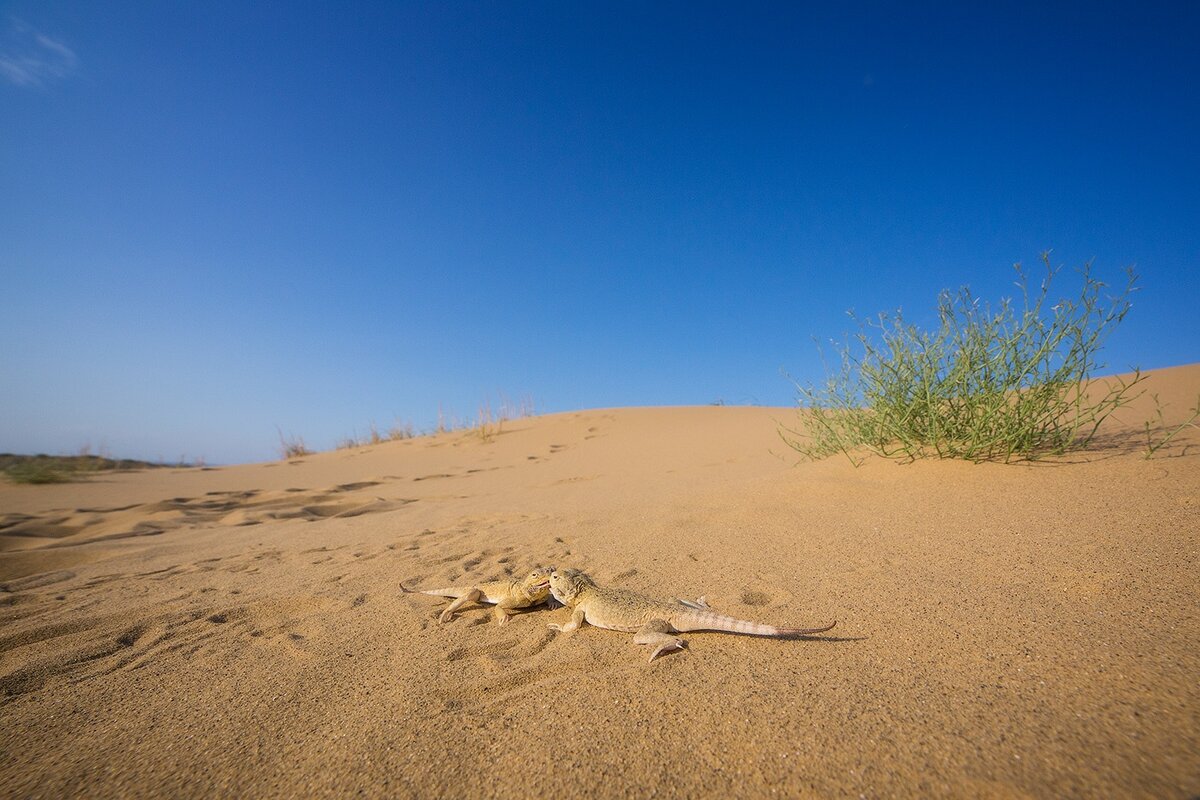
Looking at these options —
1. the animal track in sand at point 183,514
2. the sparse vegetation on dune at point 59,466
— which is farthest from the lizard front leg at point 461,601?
the sparse vegetation on dune at point 59,466

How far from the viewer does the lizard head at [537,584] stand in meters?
2.53

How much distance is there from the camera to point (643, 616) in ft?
7.07

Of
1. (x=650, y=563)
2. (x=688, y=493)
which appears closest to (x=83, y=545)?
(x=650, y=563)

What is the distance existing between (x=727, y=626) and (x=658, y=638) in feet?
0.90

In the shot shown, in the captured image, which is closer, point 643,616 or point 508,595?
point 643,616

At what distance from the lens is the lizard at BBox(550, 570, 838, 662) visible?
1.93 m

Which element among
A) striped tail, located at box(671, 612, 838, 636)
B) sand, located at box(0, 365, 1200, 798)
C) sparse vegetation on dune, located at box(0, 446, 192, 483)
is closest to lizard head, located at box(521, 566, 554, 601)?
sand, located at box(0, 365, 1200, 798)

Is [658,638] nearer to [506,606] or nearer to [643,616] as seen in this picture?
[643,616]

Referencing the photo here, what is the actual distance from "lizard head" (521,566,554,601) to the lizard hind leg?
1.95 feet

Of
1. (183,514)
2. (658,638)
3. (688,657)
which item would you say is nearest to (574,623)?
(658,638)

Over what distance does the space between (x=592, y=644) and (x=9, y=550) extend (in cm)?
585

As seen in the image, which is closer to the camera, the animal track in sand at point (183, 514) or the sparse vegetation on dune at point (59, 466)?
the animal track in sand at point (183, 514)

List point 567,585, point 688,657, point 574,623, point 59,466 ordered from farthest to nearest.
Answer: point 59,466, point 567,585, point 574,623, point 688,657

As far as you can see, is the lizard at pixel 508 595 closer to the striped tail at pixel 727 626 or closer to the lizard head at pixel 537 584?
the lizard head at pixel 537 584
